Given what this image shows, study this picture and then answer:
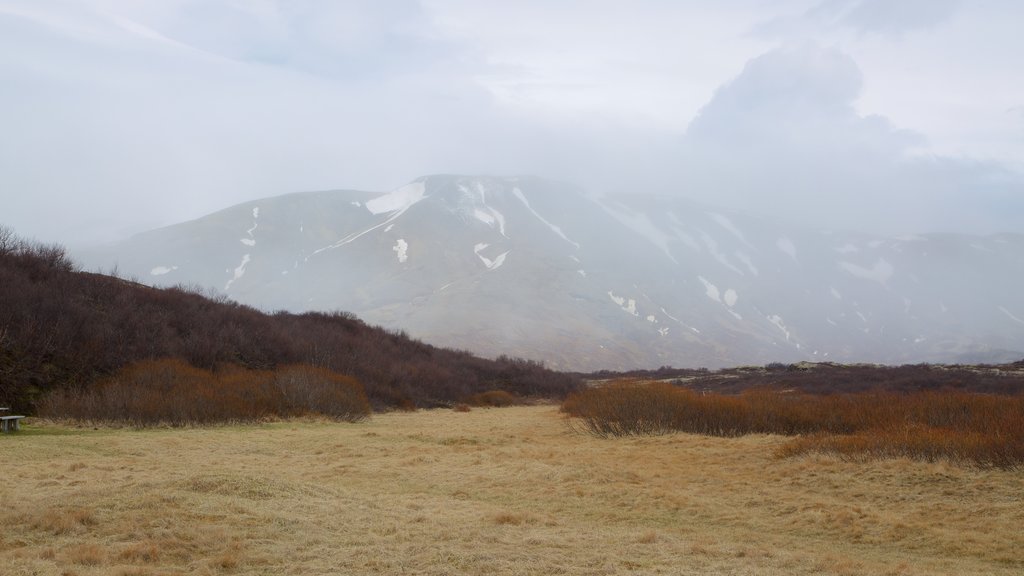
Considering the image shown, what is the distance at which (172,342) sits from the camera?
32.2 meters

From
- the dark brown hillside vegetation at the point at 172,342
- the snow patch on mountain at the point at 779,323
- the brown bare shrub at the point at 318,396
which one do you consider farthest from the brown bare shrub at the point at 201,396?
the snow patch on mountain at the point at 779,323

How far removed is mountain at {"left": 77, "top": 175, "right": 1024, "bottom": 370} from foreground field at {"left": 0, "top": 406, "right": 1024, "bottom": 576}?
94.0 meters

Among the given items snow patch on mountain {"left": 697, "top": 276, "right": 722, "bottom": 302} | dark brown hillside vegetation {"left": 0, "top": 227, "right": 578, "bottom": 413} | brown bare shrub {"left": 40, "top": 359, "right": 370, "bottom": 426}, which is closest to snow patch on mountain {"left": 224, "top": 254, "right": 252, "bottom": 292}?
snow patch on mountain {"left": 697, "top": 276, "right": 722, "bottom": 302}

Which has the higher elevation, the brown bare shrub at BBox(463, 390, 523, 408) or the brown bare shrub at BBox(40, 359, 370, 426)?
the brown bare shrub at BBox(40, 359, 370, 426)

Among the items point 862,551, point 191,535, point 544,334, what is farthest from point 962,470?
point 544,334

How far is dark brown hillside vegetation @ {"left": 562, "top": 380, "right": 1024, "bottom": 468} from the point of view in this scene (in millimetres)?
14852

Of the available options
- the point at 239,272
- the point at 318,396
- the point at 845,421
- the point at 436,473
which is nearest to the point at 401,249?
the point at 239,272

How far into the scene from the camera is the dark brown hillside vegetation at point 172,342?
84.7 ft

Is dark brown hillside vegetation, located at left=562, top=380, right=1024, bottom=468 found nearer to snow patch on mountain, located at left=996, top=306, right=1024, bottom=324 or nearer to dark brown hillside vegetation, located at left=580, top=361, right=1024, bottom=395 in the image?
dark brown hillside vegetation, located at left=580, top=361, right=1024, bottom=395

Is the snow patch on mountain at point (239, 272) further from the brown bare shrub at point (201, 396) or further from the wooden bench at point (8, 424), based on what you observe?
the wooden bench at point (8, 424)

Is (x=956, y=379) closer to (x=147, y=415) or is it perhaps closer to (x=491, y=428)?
(x=491, y=428)

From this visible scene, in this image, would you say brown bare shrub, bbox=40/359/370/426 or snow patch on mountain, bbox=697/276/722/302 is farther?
snow patch on mountain, bbox=697/276/722/302

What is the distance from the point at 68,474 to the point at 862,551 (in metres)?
12.9

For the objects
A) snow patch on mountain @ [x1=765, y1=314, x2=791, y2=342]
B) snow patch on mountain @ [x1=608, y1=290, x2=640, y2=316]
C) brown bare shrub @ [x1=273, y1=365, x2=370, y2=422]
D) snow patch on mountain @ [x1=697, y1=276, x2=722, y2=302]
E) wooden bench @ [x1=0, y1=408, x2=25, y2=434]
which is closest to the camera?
wooden bench @ [x1=0, y1=408, x2=25, y2=434]
